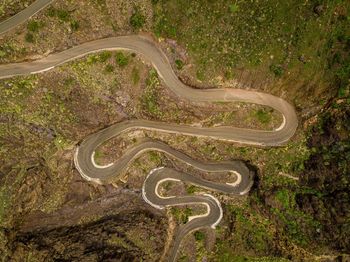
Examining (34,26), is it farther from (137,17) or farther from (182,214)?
(182,214)

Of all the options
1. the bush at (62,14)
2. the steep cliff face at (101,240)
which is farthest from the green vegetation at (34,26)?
the steep cliff face at (101,240)

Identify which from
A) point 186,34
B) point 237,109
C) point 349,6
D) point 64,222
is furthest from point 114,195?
point 349,6

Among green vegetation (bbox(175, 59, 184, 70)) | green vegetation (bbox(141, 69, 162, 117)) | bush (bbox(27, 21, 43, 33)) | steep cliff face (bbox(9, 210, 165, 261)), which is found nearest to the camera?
steep cliff face (bbox(9, 210, 165, 261))

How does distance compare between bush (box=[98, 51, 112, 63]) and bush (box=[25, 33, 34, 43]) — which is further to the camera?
bush (box=[98, 51, 112, 63])

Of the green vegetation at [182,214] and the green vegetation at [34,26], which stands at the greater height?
the green vegetation at [34,26]

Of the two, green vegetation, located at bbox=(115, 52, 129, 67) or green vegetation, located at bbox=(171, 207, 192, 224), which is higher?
green vegetation, located at bbox=(115, 52, 129, 67)

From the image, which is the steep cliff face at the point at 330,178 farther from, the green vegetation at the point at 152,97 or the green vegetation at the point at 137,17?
the green vegetation at the point at 137,17

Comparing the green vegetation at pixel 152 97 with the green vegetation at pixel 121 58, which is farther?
the green vegetation at pixel 152 97

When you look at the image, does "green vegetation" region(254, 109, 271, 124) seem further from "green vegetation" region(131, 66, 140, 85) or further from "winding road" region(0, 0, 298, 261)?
"green vegetation" region(131, 66, 140, 85)

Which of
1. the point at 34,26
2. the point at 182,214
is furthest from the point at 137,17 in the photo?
the point at 182,214

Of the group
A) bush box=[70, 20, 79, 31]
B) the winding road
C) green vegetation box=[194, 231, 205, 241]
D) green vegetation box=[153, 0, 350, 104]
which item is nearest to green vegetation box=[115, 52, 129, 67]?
the winding road
